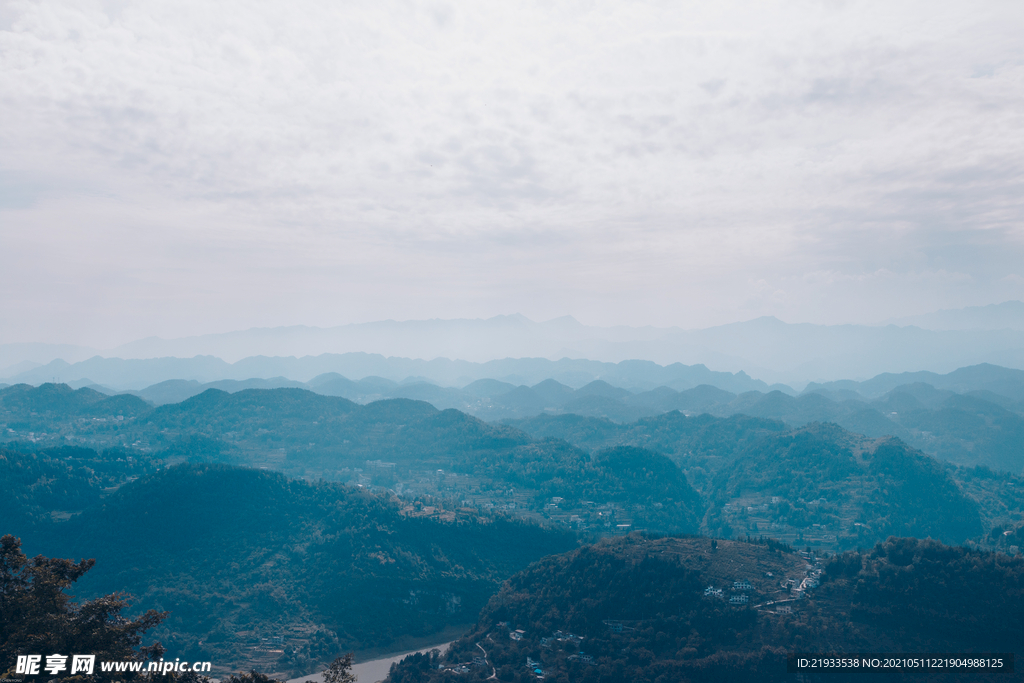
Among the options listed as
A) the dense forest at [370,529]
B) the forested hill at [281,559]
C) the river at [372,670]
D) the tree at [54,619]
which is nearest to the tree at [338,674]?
the tree at [54,619]

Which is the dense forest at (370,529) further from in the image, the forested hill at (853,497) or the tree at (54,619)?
the tree at (54,619)

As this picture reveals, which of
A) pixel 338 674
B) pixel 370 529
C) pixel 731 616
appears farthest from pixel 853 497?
pixel 338 674

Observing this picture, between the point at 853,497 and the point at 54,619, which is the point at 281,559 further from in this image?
the point at 853,497

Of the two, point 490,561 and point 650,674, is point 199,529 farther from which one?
point 650,674

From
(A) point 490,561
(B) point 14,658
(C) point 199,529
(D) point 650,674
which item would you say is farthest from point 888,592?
(C) point 199,529

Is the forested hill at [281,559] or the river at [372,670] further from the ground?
the forested hill at [281,559]

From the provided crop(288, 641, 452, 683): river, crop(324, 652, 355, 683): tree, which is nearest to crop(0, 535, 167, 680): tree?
crop(324, 652, 355, 683): tree
